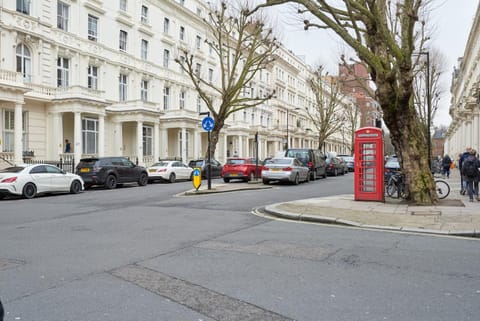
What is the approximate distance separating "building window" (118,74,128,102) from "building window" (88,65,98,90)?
2634 mm

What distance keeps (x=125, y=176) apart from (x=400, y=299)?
784 inches

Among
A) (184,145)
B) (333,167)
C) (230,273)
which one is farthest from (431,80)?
(230,273)

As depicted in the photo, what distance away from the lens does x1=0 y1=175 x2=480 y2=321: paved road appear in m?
4.11

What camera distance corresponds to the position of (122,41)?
117 ft

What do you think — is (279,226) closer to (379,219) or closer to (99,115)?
(379,219)

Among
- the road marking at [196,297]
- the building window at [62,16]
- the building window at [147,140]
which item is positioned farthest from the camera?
the building window at [147,140]

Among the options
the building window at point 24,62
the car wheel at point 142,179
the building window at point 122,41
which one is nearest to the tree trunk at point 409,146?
the car wheel at point 142,179

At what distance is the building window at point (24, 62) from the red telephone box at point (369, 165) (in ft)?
73.8

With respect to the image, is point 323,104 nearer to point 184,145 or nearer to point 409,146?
point 184,145

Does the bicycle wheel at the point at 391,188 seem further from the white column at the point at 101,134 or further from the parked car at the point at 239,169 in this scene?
the white column at the point at 101,134

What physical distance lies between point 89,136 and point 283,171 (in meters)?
16.3

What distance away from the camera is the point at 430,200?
1272 centimetres

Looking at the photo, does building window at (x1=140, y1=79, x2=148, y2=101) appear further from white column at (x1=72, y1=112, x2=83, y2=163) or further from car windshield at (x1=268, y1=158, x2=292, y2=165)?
car windshield at (x1=268, y1=158, x2=292, y2=165)

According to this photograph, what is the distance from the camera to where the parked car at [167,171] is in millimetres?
26219
